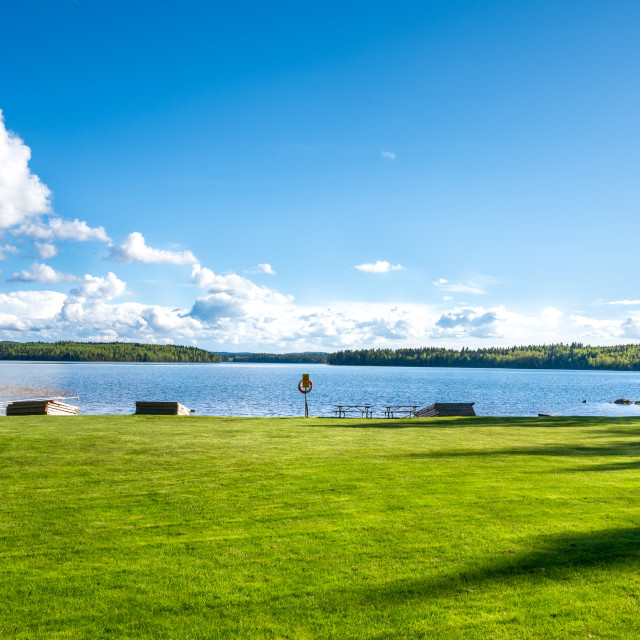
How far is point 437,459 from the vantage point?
15.5m

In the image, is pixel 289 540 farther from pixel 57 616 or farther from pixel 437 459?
pixel 437 459

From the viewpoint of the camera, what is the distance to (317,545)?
8.00 meters

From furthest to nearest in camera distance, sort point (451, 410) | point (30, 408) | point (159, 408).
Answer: point (451, 410) < point (159, 408) < point (30, 408)

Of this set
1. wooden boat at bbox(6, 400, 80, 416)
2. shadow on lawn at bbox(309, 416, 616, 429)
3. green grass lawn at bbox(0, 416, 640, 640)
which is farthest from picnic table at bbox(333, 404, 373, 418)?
green grass lawn at bbox(0, 416, 640, 640)

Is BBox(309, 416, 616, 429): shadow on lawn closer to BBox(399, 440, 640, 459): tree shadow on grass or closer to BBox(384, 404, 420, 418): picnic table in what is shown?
BBox(399, 440, 640, 459): tree shadow on grass

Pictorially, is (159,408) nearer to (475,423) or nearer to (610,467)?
(475,423)

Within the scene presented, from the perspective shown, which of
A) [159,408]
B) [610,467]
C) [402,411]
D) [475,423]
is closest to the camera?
[610,467]

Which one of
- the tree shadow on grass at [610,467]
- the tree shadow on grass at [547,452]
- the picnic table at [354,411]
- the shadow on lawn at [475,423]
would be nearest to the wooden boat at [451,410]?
the shadow on lawn at [475,423]

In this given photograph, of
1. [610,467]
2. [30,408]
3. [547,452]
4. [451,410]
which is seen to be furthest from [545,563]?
[30,408]

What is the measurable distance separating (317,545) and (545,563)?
3268 millimetres

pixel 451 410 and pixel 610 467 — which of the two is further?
pixel 451 410

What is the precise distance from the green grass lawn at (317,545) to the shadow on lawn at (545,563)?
0.10ft

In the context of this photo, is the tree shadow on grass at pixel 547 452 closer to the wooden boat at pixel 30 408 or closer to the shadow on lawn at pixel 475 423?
the shadow on lawn at pixel 475 423

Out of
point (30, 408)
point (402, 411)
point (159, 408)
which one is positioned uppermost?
point (30, 408)
